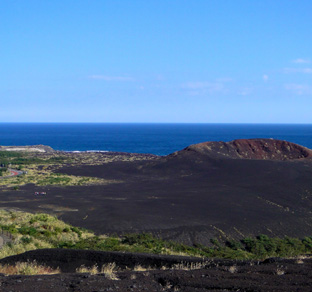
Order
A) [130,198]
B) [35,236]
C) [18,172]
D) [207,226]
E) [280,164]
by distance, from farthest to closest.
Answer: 1. [18,172]
2. [280,164]
3. [130,198]
4. [207,226]
5. [35,236]

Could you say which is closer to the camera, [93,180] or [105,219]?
[105,219]

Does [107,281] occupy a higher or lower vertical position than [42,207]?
higher

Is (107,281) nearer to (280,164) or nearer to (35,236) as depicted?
(35,236)

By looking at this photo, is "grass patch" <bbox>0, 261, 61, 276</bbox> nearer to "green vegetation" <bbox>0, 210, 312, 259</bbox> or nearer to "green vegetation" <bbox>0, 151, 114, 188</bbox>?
"green vegetation" <bbox>0, 210, 312, 259</bbox>

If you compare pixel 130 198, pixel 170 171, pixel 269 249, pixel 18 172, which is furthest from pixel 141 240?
pixel 18 172

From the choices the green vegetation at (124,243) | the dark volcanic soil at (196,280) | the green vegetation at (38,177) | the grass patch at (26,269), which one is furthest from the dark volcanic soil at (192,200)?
the dark volcanic soil at (196,280)

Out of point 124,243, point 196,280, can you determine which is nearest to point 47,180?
point 124,243

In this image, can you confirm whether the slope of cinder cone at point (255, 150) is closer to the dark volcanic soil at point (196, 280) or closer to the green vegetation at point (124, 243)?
the green vegetation at point (124, 243)

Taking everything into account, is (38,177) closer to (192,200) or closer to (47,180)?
(47,180)

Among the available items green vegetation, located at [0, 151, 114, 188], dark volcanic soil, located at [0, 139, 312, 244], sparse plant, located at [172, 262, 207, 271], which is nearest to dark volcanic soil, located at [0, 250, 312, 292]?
sparse plant, located at [172, 262, 207, 271]
